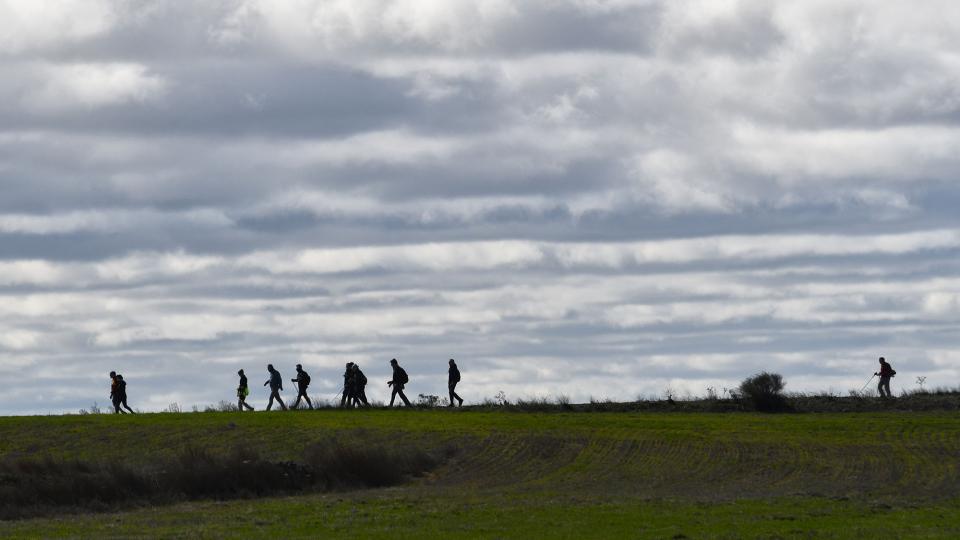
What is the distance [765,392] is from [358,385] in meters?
14.1

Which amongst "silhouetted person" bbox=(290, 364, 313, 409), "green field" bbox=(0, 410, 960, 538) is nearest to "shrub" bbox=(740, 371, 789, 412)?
"green field" bbox=(0, 410, 960, 538)

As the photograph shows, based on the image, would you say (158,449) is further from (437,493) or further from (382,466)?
(437,493)

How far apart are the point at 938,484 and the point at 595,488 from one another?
8.05 metres

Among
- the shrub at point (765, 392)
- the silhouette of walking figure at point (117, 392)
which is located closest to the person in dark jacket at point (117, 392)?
the silhouette of walking figure at point (117, 392)

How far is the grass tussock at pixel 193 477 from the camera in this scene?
41.0 m

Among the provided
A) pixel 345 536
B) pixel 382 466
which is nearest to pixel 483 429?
pixel 382 466

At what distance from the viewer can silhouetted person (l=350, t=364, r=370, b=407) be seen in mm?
63281

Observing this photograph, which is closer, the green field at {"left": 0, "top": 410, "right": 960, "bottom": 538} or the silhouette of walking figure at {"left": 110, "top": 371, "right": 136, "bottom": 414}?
the green field at {"left": 0, "top": 410, "right": 960, "bottom": 538}

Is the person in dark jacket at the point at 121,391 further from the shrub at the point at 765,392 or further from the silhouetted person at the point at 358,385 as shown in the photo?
the shrub at the point at 765,392

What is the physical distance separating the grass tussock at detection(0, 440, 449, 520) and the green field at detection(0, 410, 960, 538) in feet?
3.28

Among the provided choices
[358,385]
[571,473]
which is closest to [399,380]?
[358,385]

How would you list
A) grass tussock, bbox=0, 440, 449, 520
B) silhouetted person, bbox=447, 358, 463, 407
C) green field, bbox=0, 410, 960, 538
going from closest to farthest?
green field, bbox=0, 410, 960, 538, grass tussock, bbox=0, 440, 449, 520, silhouetted person, bbox=447, 358, 463, 407

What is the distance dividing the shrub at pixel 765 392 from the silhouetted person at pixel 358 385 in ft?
43.2

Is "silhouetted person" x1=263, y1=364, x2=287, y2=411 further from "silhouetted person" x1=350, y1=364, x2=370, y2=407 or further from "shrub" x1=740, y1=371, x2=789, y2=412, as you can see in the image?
"shrub" x1=740, y1=371, x2=789, y2=412
